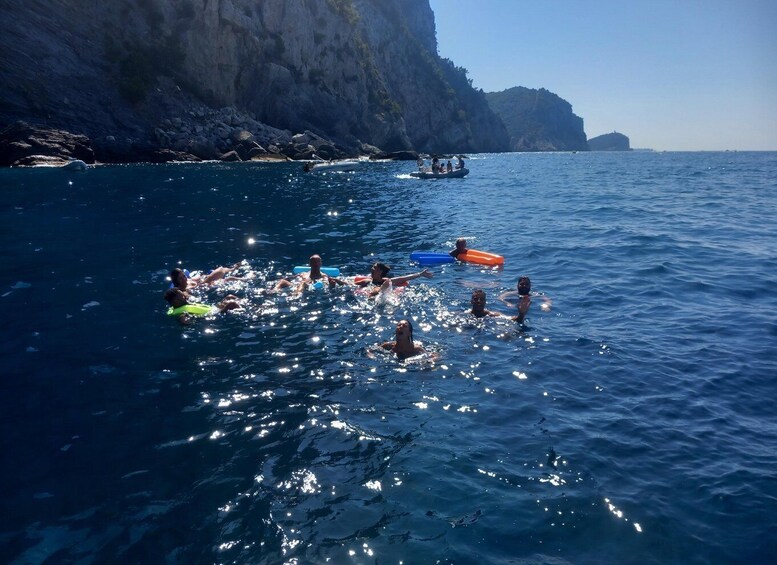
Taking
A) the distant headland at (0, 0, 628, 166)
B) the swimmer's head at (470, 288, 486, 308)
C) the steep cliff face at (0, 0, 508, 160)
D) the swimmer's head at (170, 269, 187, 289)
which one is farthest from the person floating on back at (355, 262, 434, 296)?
the steep cliff face at (0, 0, 508, 160)

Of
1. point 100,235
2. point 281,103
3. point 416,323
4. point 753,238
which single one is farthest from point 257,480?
point 281,103

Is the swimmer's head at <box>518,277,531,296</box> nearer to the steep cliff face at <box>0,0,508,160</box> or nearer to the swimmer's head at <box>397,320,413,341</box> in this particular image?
the swimmer's head at <box>397,320,413,341</box>

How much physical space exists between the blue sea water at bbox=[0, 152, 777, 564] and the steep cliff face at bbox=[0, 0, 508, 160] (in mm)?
42821

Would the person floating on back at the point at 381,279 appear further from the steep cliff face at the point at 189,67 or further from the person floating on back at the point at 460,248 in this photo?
the steep cliff face at the point at 189,67

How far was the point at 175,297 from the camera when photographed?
1209 cm

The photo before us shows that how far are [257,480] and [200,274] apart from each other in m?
10.7

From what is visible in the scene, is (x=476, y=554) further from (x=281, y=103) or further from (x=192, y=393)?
(x=281, y=103)

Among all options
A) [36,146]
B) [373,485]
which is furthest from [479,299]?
[36,146]

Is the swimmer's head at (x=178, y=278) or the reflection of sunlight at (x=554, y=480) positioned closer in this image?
the reflection of sunlight at (x=554, y=480)

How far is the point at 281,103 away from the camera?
246 feet

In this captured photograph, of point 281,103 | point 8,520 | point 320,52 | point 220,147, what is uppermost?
point 320,52

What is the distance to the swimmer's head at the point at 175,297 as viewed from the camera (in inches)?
474

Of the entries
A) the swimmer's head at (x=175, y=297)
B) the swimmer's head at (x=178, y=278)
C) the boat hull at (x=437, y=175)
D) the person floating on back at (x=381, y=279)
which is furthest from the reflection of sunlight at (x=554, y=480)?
the boat hull at (x=437, y=175)

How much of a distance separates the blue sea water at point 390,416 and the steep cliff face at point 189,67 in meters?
42.8
